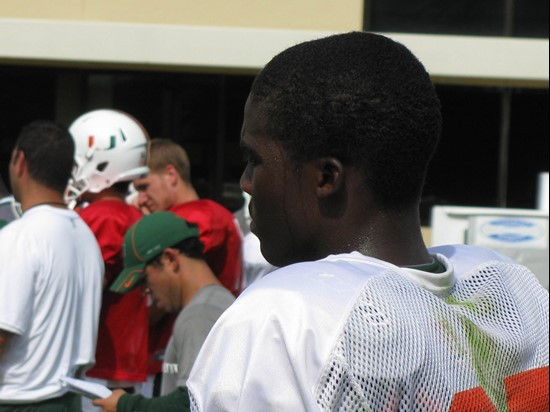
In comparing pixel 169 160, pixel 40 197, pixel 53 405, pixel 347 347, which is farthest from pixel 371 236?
pixel 169 160

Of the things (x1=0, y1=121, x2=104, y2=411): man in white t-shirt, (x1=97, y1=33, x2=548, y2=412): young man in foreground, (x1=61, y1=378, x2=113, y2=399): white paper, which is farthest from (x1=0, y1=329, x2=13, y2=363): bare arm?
(x1=97, y1=33, x2=548, y2=412): young man in foreground

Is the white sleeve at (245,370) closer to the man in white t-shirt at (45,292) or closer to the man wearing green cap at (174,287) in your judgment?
the man wearing green cap at (174,287)

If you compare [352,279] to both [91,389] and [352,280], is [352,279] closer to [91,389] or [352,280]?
[352,280]

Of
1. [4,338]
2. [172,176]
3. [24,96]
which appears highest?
[24,96]

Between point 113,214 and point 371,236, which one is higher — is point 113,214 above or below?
below

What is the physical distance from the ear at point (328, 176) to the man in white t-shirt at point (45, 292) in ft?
10.2

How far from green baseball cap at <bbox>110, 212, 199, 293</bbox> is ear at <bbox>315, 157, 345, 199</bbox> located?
2.74 m

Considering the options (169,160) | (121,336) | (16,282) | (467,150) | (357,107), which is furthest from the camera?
(467,150)

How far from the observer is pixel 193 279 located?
4359 mm

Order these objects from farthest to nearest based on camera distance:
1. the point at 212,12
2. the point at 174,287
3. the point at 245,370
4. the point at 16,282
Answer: the point at 212,12 → the point at 16,282 → the point at 174,287 → the point at 245,370

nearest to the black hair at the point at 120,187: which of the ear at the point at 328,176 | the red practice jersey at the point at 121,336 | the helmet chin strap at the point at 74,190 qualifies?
the helmet chin strap at the point at 74,190

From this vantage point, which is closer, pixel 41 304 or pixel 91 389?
pixel 91 389

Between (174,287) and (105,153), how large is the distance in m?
1.96

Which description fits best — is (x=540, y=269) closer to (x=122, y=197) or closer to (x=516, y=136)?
(x=122, y=197)
